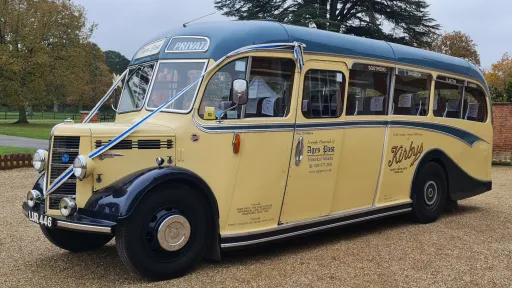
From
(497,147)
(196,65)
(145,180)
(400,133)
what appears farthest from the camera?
(497,147)

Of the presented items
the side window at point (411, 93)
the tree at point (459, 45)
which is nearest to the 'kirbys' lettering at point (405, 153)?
the side window at point (411, 93)

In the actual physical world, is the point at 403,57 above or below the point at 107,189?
above

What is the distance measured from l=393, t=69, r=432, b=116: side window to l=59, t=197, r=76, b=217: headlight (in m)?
5.07

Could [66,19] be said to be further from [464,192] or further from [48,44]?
[464,192]

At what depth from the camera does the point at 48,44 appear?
4031 cm

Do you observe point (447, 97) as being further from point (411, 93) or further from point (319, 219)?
point (319, 219)

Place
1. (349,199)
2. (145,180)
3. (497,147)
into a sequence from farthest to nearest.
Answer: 1. (497,147)
2. (349,199)
3. (145,180)

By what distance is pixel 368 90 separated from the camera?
7.70 m

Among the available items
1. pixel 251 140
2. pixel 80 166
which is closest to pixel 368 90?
pixel 251 140

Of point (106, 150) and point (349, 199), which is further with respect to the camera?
point (349, 199)

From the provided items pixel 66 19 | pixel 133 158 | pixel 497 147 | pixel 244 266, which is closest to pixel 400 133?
pixel 244 266

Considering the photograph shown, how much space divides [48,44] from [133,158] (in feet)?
127

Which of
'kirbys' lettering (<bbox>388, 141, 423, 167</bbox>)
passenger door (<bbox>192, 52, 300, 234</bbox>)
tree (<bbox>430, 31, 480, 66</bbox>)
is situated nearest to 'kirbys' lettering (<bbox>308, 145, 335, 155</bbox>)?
passenger door (<bbox>192, 52, 300, 234</bbox>)

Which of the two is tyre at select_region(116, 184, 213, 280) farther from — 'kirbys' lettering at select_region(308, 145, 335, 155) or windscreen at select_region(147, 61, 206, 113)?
'kirbys' lettering at select_region(308, 145, 335, 155)
